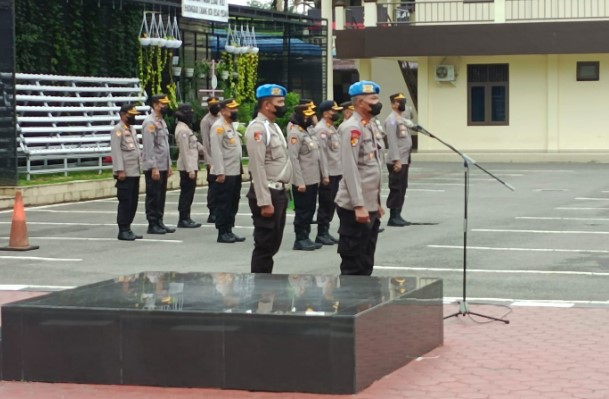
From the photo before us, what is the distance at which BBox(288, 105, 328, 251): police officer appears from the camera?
15.2 meters

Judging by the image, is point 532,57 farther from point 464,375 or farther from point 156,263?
point 464,375

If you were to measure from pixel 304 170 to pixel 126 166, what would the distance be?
250 cm

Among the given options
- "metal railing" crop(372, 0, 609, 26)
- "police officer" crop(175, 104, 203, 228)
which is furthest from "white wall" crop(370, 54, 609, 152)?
"police officer" crop(175, 104, 203, 228)

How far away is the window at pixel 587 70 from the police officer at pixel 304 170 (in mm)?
21888

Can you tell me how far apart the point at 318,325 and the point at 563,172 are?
24.2m

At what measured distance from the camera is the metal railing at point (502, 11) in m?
35.9

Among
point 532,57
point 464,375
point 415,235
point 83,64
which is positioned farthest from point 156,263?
point 532,57

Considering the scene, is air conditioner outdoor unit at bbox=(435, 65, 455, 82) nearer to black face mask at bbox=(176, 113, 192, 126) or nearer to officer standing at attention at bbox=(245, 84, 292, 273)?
black face mask at bbox=(176, 113, 192, 126)

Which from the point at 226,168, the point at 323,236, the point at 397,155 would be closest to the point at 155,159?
the point at 226,168

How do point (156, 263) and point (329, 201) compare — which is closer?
point (156, 263)

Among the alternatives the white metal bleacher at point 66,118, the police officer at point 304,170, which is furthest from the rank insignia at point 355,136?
the white metal bleacher at point 66,118

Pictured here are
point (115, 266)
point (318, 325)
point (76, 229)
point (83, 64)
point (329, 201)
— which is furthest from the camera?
point (83, 64)

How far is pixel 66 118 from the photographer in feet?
78.5

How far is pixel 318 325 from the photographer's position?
716cm
